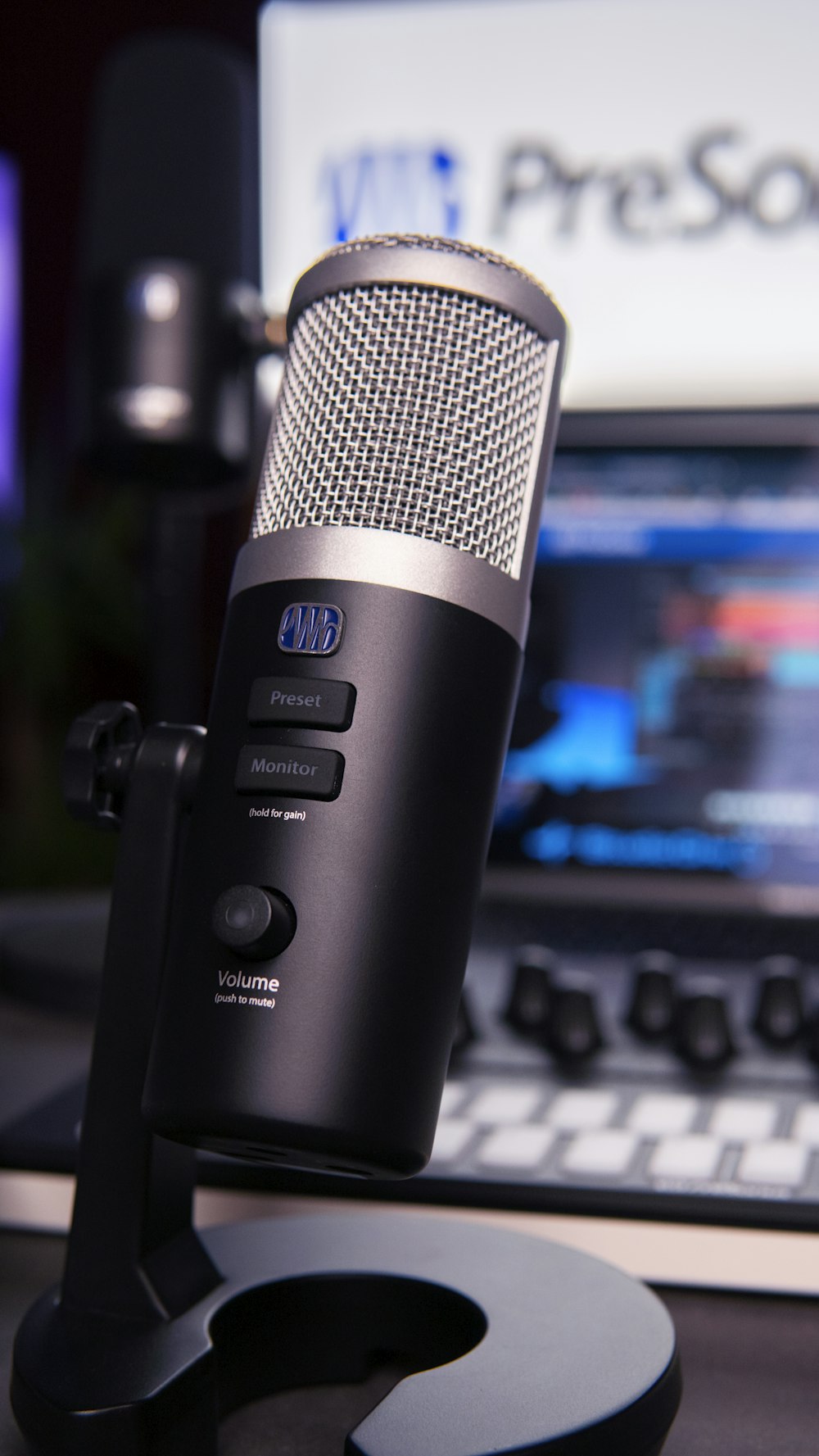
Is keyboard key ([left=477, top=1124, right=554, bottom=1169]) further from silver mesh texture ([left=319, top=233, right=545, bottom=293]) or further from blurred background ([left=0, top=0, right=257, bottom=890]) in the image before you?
blurred background ([left=0, top=0, right=257, bottom=890])

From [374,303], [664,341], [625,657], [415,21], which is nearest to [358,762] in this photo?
[374,303]

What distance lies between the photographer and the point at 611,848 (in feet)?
2.54

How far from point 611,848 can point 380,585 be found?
0.49 metres

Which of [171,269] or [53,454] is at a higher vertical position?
[53,454]

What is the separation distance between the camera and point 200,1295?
0.35m

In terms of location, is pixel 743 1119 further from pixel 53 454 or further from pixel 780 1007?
pixel 53 454

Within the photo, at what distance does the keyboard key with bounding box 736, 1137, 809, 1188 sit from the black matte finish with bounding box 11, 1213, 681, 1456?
0.26 ft

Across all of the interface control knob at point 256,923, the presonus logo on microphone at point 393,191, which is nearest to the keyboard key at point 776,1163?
the interface control knob at point 256,923

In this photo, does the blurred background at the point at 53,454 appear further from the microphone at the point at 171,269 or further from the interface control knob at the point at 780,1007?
the interface control knob at the point at 780,1007

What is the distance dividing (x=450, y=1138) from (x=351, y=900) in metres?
0.21

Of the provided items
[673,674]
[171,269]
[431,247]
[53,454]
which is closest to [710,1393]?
[431,247]

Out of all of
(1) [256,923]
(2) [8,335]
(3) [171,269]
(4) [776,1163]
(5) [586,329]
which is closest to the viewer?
(1) [256,923]

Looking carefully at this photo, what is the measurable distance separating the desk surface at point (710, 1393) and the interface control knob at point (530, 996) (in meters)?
0.20

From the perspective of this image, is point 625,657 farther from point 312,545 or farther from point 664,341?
point 312,545
